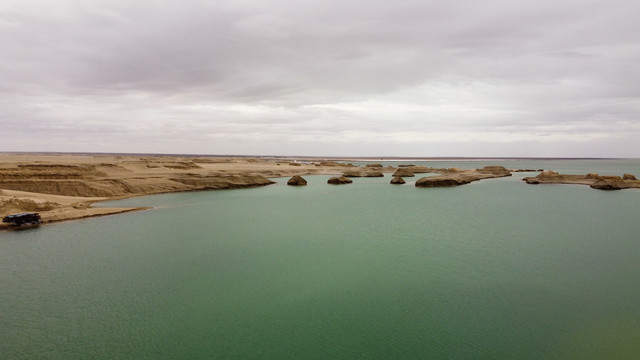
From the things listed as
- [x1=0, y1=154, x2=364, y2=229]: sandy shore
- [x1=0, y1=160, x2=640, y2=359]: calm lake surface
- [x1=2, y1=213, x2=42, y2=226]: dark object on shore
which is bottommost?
[x1=0, y1=160, x2=640, y2=359]: calm lake surface

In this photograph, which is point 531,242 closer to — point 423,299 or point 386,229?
point 386,229

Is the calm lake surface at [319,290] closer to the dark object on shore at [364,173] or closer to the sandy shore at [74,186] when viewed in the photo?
the sandy shore at [74,186]

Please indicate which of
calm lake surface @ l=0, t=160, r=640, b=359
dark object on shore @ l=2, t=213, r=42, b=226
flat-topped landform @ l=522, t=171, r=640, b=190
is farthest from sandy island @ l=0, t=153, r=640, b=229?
calm lake surface @ l=0, t=160, r=640, b=359

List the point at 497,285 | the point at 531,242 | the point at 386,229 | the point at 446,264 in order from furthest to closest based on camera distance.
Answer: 1. the point at 386,229
2. the point at 531,242
3. the point at 446,264
4. the point at 497,285

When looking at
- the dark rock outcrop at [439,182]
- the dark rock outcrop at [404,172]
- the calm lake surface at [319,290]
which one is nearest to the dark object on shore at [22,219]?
the calm lake surface at [319,290]

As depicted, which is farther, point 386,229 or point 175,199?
point 175,199

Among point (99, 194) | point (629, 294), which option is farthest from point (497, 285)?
point (99, 194)

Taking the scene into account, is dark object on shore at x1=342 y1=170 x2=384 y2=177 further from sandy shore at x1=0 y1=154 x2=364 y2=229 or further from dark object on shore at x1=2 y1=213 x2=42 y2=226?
dark object on shore at x1=2 y1=213 x2=42 y2=226
